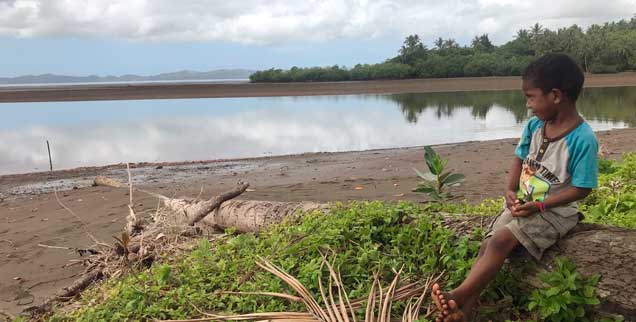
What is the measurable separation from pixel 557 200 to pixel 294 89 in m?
46.3

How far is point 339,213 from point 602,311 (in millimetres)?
1973

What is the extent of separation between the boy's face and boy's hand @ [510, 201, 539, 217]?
0.50 m

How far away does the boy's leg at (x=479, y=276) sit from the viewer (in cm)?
261

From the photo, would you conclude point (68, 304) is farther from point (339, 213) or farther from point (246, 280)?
point (339, 213)

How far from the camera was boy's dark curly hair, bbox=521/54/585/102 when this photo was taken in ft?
9.02

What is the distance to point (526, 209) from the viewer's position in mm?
2789

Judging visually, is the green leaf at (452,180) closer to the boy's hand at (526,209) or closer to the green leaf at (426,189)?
the green leaf at (426,189)

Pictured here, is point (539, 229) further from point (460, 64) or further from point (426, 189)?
point (460, 64)

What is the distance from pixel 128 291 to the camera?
3.64m

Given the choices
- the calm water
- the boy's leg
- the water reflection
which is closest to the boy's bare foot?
the boy's leg

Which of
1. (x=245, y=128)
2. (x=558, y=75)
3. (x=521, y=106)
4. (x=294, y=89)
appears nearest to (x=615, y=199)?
(x=558, y=75)

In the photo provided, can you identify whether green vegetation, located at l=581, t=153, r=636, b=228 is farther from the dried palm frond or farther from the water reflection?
the water reflection

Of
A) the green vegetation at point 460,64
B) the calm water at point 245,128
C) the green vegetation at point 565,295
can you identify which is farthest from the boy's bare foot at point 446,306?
the green vegetation at point 460,64

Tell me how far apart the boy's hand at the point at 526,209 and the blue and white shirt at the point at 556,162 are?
0.46 ft
